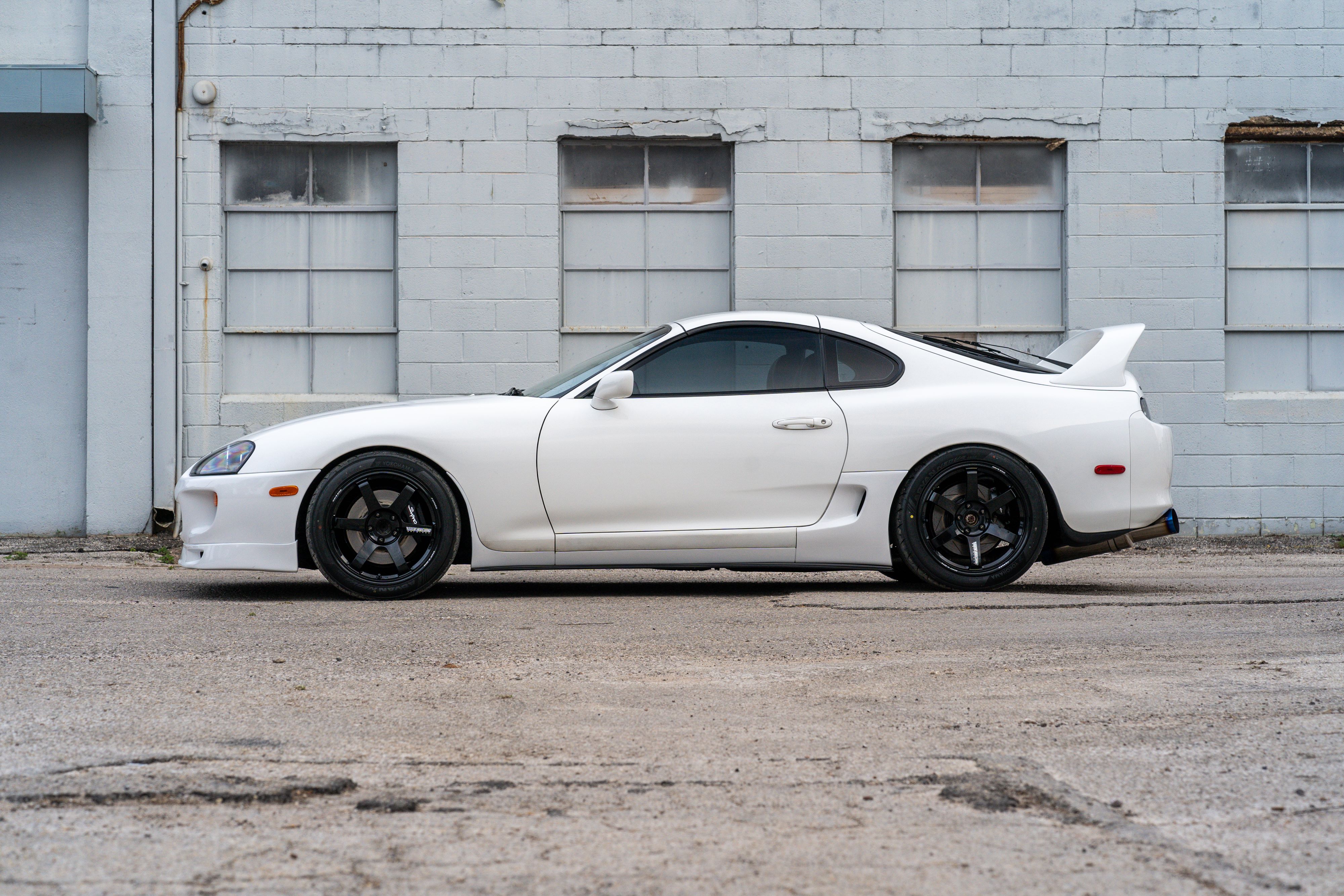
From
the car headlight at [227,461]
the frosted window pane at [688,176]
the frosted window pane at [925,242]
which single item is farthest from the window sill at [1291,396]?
the car headlight at [227,461]

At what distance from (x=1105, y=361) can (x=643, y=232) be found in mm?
4857

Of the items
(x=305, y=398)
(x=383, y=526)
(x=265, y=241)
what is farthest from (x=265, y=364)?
(x=383, y=526)

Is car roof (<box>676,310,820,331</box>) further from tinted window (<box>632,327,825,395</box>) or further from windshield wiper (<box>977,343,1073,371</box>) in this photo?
windshield wiper (<box>977,343,1073,371</box>)

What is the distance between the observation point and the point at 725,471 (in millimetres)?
6379

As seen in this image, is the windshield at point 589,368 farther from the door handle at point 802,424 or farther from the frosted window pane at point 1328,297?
the frosted window pane at point 1328,297

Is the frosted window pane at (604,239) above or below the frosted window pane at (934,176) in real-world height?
below

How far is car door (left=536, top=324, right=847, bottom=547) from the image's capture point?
20.7ft

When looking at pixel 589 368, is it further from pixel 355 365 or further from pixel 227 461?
pixel 355 365

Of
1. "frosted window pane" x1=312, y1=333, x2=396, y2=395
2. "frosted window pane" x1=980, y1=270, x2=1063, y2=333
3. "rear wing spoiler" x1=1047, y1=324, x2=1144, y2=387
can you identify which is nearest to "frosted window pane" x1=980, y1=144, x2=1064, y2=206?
"frosted window pane" x1=980, y1=270, x2=1063, y2=333

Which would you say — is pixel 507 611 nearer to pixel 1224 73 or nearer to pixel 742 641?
pixel 742 641

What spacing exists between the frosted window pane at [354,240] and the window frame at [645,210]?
1.37 m

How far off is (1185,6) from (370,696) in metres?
9.44

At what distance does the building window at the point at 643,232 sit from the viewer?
10703 millimetres

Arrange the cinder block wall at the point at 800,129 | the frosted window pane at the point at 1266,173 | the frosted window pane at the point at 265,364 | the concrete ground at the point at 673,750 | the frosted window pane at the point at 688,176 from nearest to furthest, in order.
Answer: the concrete ground at the point at 673,750 → the cinder block wall at the point at 800,129 → the frosted window pane at the point at 265,364 → the frosted window pane at the point at 688,176 → the frosted window pane at the point at 1266,173
